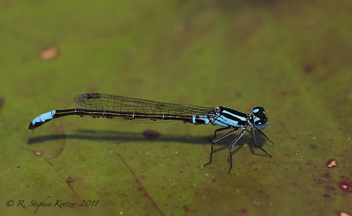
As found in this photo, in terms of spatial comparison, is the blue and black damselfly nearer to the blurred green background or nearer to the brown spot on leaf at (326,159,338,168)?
the blurred green background

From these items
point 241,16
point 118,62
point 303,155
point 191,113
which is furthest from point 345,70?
point 118,62

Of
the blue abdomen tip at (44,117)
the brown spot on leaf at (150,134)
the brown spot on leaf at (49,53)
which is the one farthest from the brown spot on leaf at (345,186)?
the brown spot on leaf at (49,53)

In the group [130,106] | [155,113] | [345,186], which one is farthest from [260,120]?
[130,106]

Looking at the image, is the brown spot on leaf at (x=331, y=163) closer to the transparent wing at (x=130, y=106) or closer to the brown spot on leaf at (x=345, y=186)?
the brown spot on leaf at (x=345, y=186)

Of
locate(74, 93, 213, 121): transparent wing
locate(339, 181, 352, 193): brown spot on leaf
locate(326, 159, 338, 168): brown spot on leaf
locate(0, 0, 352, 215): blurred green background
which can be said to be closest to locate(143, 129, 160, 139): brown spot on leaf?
locate(0, 0, 352, 215): blurred green background

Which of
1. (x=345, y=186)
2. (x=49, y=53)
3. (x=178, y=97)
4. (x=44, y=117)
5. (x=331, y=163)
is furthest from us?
(x=49, y=53)

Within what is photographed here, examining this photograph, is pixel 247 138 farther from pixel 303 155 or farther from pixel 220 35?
pixel 220 35

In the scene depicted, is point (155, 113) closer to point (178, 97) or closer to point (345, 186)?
point (178, 97)
